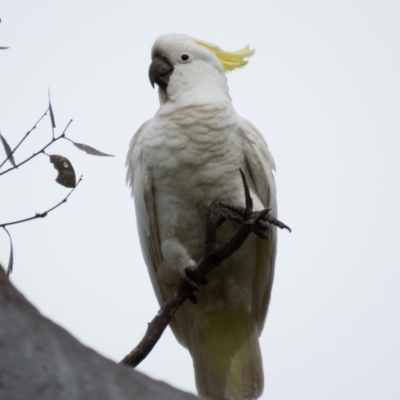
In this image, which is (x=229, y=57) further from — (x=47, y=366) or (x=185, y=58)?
(x=47, y=366)

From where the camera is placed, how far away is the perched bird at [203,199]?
3.66m

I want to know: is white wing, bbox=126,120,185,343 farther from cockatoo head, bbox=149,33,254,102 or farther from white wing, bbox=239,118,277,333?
white wing, bbox=239,118,277,333

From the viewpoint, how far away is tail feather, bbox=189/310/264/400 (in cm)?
378

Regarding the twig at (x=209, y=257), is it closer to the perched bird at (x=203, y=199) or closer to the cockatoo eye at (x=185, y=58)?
the perched bird at (x=203, y=199)

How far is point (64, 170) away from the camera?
2641mm

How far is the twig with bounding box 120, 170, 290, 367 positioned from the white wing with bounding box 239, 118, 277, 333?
20.8 inches

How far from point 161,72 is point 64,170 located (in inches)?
59.6

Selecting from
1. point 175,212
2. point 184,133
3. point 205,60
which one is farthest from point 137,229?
point 205,60

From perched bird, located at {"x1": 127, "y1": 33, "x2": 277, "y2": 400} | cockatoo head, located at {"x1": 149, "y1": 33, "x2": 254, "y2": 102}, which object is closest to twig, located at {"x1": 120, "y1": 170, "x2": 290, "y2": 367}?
perched bird, located at {"x1": 127, "y1": 33, "x2": 277, "y2": 400}

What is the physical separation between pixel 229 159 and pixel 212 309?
75 cm

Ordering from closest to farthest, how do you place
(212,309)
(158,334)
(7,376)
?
(7,376) → (158,334) → (212,309)

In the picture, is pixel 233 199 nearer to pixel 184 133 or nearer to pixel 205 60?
pixel 184 133

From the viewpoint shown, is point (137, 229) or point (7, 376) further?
point (137, 229)

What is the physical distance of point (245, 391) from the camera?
377cm
